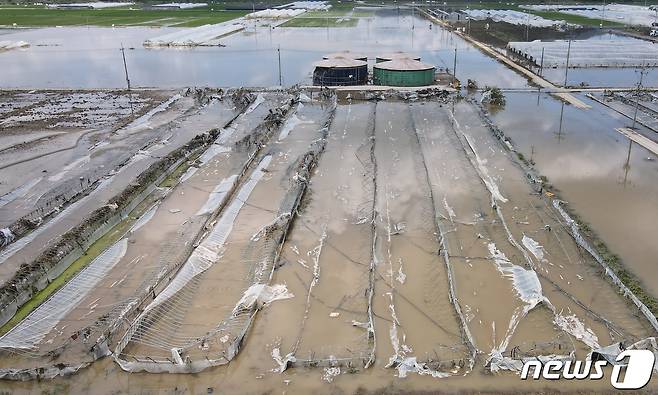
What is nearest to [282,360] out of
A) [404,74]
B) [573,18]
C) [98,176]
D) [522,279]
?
[522,279]

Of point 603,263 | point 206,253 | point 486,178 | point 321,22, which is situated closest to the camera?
point 603,263

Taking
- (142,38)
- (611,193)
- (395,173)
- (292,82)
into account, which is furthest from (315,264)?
A: (142,38)

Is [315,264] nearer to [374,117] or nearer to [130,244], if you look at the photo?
[130,244]

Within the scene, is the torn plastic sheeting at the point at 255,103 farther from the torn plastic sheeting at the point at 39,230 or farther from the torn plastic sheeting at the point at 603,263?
the torn plastic sheeting at the point at 603,263

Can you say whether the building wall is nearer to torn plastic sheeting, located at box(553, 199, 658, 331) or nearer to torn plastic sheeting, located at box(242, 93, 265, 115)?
torn plastic sheeting, located at box(242, 93, 265, 115)

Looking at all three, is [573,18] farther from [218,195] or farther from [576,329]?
[576,329]

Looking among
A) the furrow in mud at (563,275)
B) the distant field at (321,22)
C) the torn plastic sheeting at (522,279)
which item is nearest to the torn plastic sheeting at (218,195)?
the torn plastic sheeting at (522,279)

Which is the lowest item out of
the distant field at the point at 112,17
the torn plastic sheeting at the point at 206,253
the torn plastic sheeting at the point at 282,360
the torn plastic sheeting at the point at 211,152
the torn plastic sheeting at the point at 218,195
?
the torn plastic sheeting at the point at 282,360

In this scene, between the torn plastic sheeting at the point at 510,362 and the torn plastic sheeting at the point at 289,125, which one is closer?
the torn plastic sheeting at the point at 510,362
